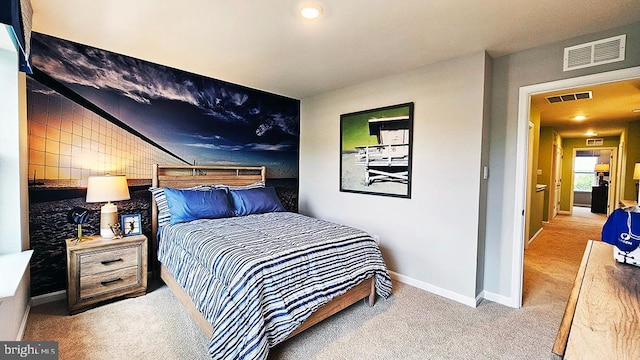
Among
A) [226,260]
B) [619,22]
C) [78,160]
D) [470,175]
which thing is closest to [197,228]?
[226,260]

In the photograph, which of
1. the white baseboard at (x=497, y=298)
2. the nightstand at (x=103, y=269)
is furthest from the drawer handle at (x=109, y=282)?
the white baseboard at (x=497, y=298)

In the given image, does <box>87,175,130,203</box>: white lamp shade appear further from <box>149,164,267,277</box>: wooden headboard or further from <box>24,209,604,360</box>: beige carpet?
<box>24,209,604,360</box>: beige carpet

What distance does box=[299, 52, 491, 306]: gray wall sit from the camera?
2684 mm

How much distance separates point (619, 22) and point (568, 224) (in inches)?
242

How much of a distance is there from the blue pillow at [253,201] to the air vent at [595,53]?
10.5ft

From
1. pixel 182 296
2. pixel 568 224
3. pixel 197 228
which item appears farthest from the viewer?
pixel 568 224

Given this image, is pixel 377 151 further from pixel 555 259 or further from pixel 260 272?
pixel 555 259

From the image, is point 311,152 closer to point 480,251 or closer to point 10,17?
point 480,251

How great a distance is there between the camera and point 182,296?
95.4 inches

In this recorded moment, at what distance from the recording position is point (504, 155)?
8.95 feet

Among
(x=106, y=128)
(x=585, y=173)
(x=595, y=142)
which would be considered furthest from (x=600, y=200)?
(x=106, y=128)

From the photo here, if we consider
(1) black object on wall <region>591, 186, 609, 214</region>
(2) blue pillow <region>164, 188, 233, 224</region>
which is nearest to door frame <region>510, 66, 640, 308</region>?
(2) blue pillow <region>164, 188, 233, 224</region>

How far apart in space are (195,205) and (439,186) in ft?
8.45

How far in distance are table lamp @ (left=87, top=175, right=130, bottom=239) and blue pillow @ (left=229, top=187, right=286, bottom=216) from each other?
1.10 m
